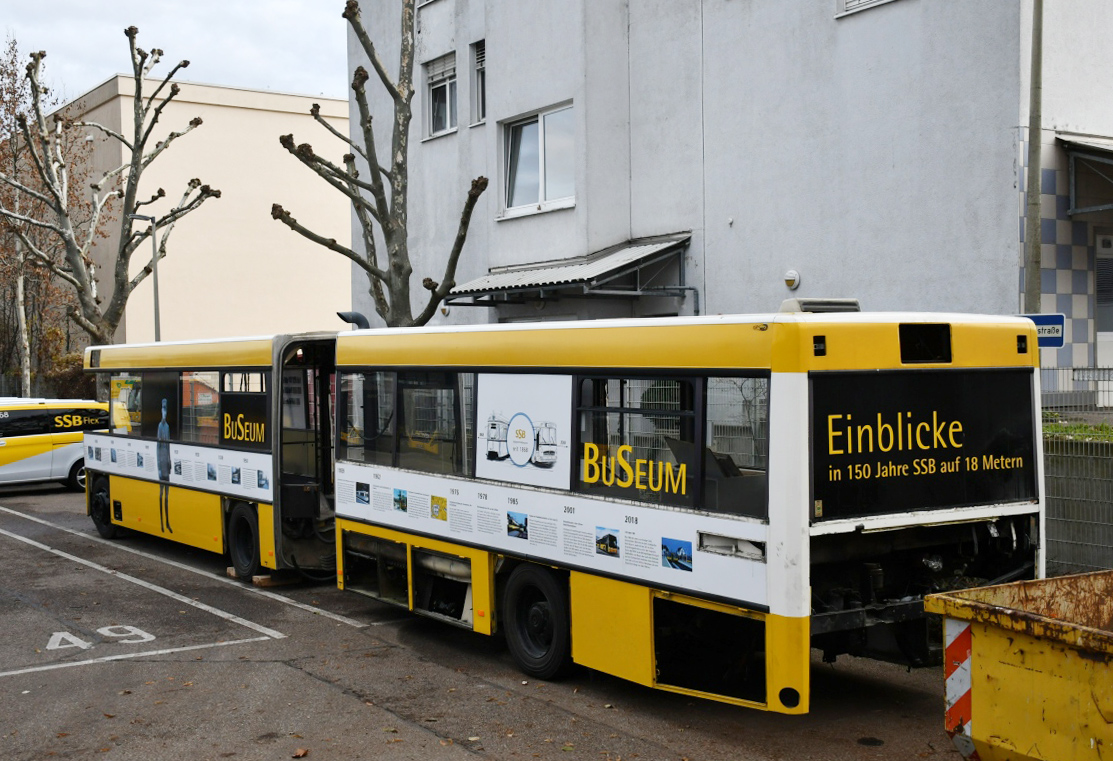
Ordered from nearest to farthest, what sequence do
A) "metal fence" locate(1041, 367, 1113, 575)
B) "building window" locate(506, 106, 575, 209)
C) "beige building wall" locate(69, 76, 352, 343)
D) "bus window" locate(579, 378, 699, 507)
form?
"bus window" locate(579, 378, 699, 507) → "metal fence" locate(1041, 367, 1113, 575) → "building window" locate(506, 106, 575, 209) → "beige building wall" locate(69, 76, 352, 343)

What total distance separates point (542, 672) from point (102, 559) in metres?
8.33

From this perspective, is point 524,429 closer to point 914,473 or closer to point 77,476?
point 914,473

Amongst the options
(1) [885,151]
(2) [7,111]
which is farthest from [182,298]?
(1) [885,151]

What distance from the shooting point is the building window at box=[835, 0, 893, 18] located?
13.5 m

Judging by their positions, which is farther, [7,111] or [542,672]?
[7,111]

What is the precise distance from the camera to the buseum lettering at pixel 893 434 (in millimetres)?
6766

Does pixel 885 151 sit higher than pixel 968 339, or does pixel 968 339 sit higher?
pixel 885 151

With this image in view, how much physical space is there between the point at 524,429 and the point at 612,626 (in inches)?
66.2

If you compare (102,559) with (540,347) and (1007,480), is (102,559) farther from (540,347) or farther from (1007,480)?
(1007,480)

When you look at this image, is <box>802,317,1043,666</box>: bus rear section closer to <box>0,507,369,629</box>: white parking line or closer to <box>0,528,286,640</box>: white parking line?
<box>0,507,369,629</box>: white parking line

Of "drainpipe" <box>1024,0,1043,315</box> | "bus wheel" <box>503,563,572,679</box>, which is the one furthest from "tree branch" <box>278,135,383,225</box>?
"drainpipe" <box>1024,0,1043,315</box>

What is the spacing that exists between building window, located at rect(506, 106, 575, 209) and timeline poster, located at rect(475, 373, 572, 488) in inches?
349

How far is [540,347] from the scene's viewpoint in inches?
337

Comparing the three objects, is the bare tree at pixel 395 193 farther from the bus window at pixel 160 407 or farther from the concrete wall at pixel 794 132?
the bus window at pixel 160 407
